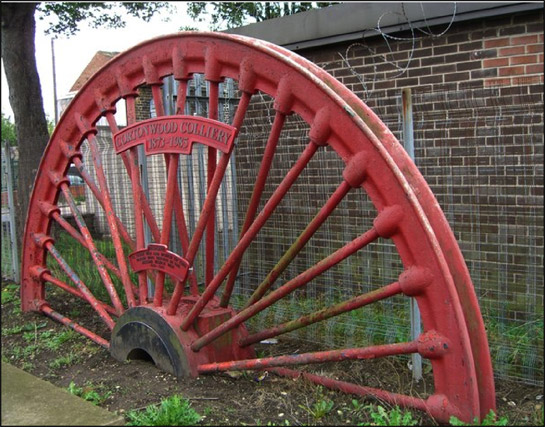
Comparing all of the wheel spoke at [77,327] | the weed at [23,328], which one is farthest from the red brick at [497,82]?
the weed at [23,328]

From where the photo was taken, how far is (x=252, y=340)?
176 inches

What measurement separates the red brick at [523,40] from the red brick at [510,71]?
204 mm

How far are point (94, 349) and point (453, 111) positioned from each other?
3575 millimetres

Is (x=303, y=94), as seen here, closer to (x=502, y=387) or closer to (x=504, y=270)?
(x=504, y=270)

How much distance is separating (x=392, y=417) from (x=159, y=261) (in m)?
2.10

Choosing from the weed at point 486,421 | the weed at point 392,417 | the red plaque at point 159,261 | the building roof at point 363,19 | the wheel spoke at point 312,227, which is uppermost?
the building roof at point 363,19

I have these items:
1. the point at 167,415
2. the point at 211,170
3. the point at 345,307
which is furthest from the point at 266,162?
the point at 167,415

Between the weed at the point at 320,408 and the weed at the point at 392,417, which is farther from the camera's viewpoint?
the weed at the point at 320,408

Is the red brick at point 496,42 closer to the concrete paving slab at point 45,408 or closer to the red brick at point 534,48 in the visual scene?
the red brick at point 534,48

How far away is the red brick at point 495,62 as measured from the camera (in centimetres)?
522

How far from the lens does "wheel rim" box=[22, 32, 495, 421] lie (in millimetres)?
3373

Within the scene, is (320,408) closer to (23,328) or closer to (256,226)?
(256,226)

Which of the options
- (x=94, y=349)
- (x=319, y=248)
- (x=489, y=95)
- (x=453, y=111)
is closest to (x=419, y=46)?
(x=489, y=95)

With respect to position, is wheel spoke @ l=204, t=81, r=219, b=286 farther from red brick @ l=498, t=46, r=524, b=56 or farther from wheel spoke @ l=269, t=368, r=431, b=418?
red brick @ l=498, t=46, r=524, b=56
